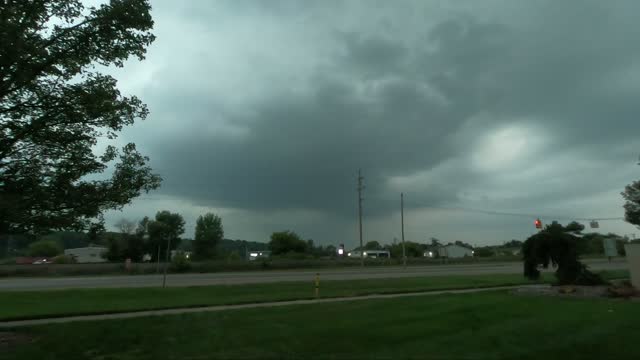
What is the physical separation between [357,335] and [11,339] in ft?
23.3

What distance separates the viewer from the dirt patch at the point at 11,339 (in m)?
10.5

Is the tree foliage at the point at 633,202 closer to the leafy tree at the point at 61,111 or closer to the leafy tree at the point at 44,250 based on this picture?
the leafy tree at the point at 61,111

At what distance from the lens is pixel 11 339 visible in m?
11.1

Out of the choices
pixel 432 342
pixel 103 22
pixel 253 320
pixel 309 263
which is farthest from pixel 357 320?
pixel 309 263

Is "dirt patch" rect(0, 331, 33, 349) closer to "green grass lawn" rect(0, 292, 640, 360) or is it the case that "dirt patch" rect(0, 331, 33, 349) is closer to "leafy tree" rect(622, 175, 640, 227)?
"green grass lawn" rect(0, 292, 640, 360)

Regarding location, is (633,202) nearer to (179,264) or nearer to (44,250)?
(179,264)

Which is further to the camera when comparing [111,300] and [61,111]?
[111,300]

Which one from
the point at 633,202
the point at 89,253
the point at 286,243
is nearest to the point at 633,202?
the point at 633,202

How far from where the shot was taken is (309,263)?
69.9 m

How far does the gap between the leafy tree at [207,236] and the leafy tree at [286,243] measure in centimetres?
1216

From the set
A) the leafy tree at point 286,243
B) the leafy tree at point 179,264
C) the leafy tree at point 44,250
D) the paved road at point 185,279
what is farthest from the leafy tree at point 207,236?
the paved road at point 185,279

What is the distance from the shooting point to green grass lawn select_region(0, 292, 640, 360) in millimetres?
8898

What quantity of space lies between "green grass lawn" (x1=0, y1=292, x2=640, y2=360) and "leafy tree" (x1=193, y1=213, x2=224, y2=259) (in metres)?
94.0

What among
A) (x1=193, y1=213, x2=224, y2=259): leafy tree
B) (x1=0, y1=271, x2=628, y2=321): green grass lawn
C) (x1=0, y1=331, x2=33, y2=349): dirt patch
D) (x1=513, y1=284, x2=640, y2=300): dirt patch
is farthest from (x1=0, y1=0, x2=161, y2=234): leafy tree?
(x1=193, y1=213, x2=224, y2=259): leafy tree
